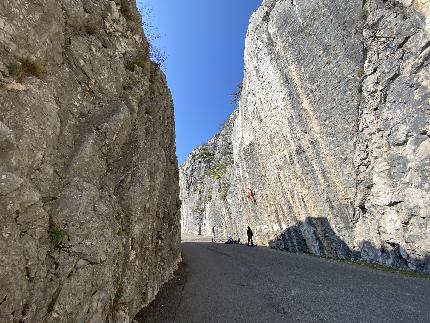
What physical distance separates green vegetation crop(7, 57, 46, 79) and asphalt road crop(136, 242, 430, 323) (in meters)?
6.77

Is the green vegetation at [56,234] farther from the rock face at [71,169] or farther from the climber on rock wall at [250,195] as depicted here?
the climber on rock wall at [250,195]

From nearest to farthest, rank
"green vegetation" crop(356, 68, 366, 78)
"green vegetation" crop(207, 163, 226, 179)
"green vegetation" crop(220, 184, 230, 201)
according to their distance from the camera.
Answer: "green vegetation" crop(356, 68, 366, 78) → "green vegetation" crop(220, 184, 230, 201) → "green vegetation" crop(207, 163, 226, 179)

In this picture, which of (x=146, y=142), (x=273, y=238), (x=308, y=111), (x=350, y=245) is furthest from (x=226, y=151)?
(x=146, y=142)

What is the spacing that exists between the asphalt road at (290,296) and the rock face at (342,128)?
4715 mm

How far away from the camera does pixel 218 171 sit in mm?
59469

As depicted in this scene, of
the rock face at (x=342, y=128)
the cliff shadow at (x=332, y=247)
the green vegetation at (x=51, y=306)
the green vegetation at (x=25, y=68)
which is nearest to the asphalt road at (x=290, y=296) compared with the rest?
the cliff shadow at (x=332, y=247)

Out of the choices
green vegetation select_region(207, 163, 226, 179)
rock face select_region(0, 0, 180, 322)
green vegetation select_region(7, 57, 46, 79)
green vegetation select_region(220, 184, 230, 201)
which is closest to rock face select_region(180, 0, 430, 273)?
rock face select_region(0, 0, 180, 322)

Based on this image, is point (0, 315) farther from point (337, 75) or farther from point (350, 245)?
point (337, 75)

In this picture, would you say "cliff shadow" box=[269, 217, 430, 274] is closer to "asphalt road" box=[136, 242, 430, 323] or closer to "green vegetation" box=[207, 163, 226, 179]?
"asphalt road" box=[136, 242, 430, 323]

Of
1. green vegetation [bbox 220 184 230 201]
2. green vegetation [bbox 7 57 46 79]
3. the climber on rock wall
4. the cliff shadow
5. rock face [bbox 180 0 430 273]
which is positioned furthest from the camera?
green vegetation [bbox 220 184 230 201]

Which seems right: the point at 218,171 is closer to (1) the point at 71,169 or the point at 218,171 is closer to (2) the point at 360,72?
(2) the point at 360,72

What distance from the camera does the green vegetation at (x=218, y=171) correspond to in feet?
188

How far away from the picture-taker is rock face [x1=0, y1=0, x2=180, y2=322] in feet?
18.5

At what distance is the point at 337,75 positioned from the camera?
23.5 metres
